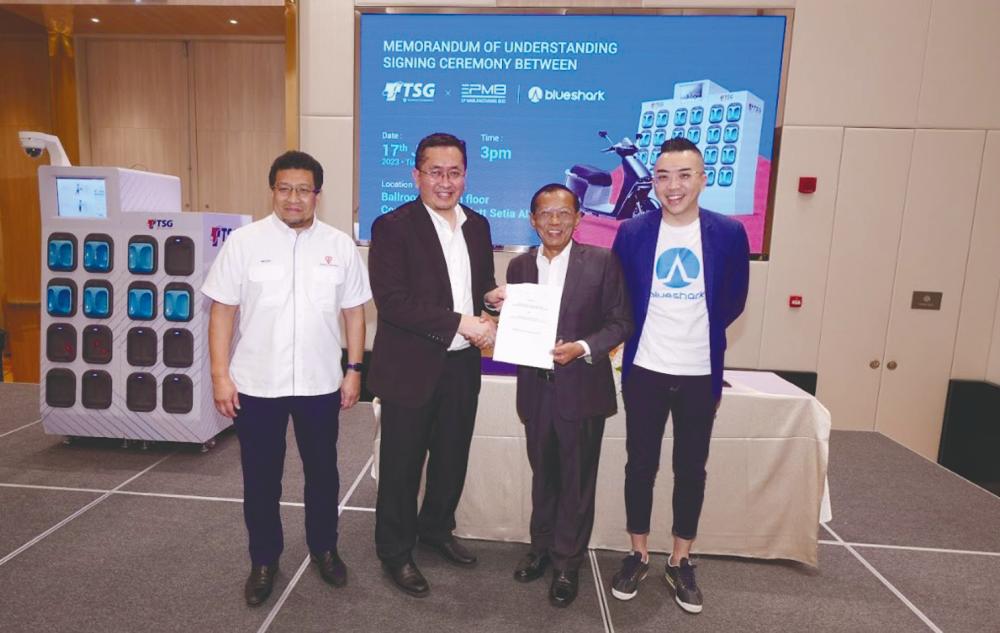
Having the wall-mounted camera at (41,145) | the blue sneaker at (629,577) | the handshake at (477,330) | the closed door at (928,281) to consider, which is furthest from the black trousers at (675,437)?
the wall-mounted camera at (41,145)

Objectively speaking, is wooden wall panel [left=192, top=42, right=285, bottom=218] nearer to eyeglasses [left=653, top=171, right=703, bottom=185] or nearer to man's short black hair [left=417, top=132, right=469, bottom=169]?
man's short black hair [left=417, top=132, right=469, bottom=169]

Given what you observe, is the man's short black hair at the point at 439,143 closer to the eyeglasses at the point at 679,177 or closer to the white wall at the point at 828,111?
the eyeglasses at the point at 679,177

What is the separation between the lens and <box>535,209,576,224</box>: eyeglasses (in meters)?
1.99

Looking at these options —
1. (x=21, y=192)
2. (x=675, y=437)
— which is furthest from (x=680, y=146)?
(x=21, y=192)

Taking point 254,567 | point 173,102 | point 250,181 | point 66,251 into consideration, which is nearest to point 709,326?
point 254,567

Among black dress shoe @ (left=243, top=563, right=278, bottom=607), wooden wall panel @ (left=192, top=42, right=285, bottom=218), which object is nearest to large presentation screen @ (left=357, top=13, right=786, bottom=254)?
wooden wall panel @ (left=192, top=42, right=285, bottom=218)

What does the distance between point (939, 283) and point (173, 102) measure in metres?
7.35

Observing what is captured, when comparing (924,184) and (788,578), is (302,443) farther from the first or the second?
(924,184)

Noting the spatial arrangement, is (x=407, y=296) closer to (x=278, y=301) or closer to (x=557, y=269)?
(x=278, y=301)

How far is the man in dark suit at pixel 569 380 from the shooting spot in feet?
6.64

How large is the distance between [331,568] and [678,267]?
71.0 inches

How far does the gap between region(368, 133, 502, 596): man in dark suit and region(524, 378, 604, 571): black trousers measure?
1.00 feet

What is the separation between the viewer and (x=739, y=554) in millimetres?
2512

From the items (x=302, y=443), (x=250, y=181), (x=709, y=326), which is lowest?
(x=302, y=443)
